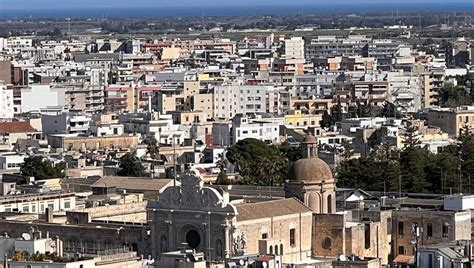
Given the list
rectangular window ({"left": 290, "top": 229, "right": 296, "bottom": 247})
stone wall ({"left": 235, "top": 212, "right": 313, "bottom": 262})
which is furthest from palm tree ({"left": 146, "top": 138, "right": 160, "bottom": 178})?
rectangular window ({"left": 290, "top": 229, "right": 296, "bottom": 247})

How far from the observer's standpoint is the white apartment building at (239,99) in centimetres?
11788

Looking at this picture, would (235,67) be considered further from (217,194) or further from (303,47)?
(217,194)

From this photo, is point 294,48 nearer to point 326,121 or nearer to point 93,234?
point 326,121

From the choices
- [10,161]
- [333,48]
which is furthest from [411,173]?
[333,48]

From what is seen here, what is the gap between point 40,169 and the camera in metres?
72.1

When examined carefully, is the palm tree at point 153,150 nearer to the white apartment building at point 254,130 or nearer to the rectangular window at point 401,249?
the white apartment building at point 254,130

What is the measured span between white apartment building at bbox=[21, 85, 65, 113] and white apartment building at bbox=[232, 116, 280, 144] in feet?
77.2

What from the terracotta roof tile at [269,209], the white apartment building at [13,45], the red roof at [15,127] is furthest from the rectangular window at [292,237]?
the white apartment building at [13,45]

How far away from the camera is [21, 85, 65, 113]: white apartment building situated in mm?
118938

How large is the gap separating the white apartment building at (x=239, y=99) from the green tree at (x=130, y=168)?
4072 cm

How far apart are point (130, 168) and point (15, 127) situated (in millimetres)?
25645

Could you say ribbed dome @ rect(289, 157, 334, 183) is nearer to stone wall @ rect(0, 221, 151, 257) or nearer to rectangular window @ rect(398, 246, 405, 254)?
rectangular window @ rect(398, 246, 405, 254)

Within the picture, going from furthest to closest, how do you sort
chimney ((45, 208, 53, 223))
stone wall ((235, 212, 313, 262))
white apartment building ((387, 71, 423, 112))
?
white apartment building ((387, 71, 423, 112)) → chimney ((45, 208, 53, 223)) → stone wall ((235, 212, 313, 262))

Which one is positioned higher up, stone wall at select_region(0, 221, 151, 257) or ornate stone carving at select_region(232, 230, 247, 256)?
ornate stone carving at select_region(232, 230, 247, 256)
